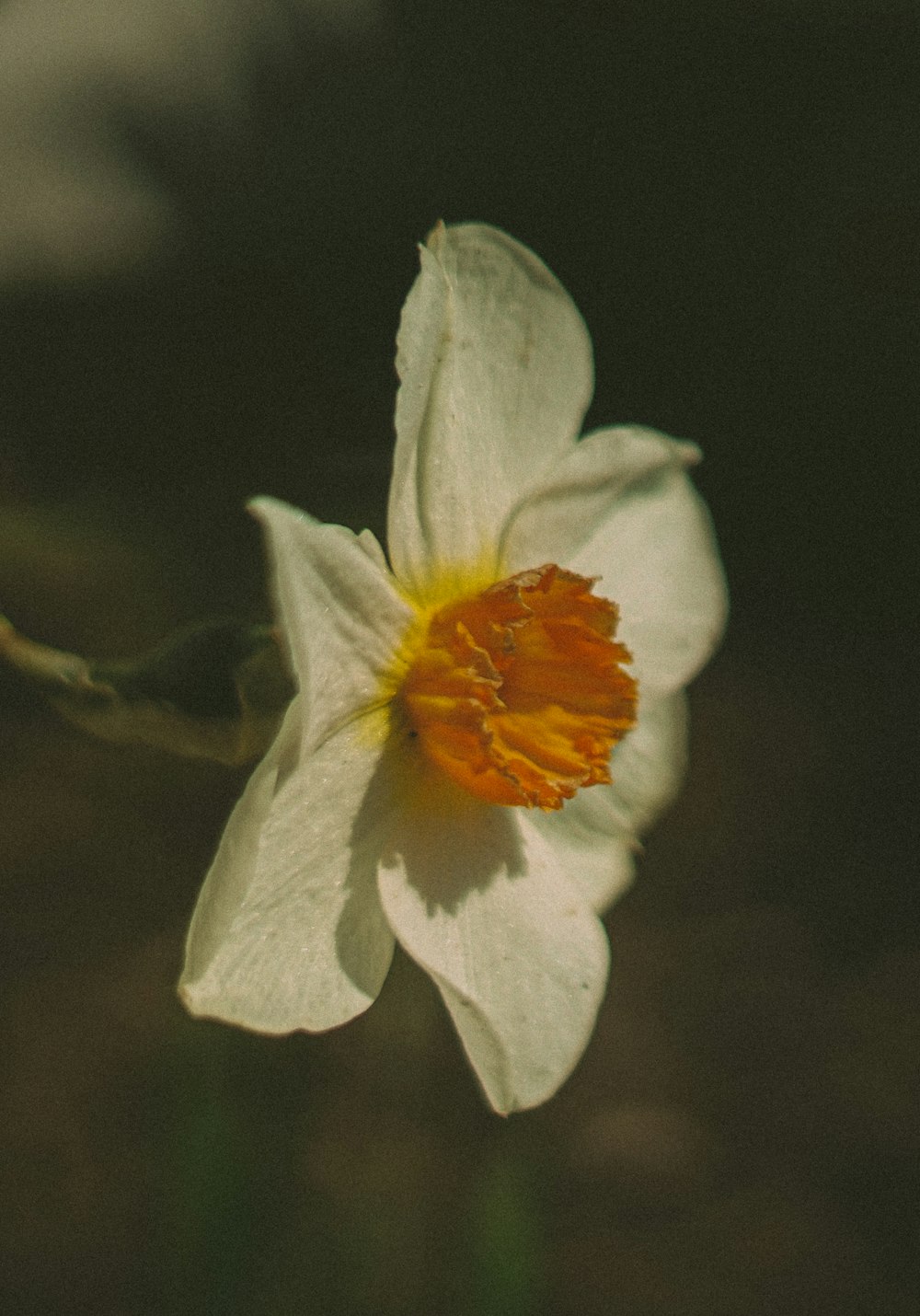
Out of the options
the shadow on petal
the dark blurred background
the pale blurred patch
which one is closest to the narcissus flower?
the shadow on petal

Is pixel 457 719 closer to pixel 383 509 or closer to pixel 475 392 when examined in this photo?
pixel 475 392

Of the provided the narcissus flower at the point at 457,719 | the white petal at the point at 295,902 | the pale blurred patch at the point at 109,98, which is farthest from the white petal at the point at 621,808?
the pale blurred patch at the point at 109,98

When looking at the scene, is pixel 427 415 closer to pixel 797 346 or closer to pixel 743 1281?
pixel 797 346

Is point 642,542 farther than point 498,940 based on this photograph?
Yes

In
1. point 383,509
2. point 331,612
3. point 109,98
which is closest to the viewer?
point 331,612

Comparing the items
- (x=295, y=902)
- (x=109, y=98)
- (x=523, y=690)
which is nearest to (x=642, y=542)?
(x=523, y=690)

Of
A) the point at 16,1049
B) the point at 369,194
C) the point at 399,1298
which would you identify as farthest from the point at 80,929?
the point at 369,194
